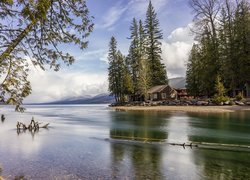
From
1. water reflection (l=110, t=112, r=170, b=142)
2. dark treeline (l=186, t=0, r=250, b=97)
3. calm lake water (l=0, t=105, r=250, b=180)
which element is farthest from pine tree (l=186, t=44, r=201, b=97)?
calm lake water (l=0, t=105, r=250, b=180)

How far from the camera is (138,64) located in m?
81.8

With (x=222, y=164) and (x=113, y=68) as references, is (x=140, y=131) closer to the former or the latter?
(x=222, y=164)

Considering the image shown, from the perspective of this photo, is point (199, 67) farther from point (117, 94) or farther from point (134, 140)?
point (134, 140)

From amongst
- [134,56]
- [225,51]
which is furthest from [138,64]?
[225,51]

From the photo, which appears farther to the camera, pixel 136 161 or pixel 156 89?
pixel 156 89

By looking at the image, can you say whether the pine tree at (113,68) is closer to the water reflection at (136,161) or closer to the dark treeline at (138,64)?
the dark treeline at (138,64)

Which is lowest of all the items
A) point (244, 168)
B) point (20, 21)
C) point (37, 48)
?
point (244, 168)

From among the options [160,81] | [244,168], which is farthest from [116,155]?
[160,81]

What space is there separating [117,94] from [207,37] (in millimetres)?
36693

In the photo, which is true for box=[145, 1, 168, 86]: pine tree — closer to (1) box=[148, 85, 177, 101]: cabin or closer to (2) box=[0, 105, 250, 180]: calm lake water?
(1) box=[148, 85, 177, 101]: cabin

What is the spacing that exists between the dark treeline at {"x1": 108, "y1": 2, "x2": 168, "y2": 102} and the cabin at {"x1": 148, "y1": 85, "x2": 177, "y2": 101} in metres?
1.93

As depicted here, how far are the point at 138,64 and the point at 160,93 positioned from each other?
462 inches

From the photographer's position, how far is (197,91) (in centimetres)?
7156

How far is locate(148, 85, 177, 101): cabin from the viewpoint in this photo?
75.0 meters
